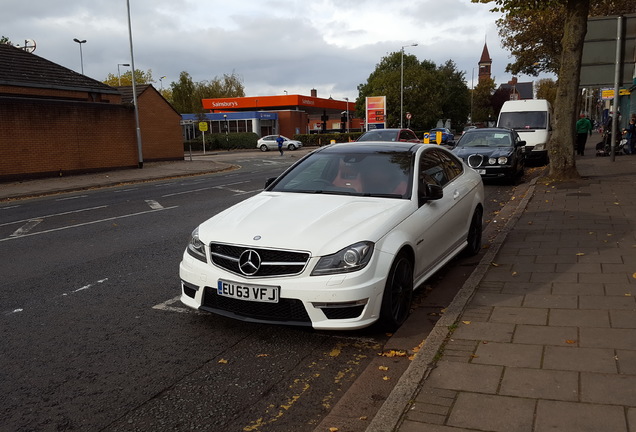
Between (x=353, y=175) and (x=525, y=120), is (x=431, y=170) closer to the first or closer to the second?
(x=353, y=175)

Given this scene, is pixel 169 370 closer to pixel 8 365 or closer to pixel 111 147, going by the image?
pixel 8 365

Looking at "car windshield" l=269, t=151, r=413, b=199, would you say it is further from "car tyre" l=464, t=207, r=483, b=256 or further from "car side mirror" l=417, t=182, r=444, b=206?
"car tyre" l=464, t=207, r=483, b=256

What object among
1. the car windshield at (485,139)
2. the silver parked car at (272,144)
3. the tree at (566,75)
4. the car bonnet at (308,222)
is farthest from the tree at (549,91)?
the car bonnet at (308,222)

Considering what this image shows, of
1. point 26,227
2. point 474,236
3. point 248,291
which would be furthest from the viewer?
point 26,227

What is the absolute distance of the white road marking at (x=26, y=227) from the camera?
30.7 feet

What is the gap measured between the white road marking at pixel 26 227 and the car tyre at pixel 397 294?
748cm

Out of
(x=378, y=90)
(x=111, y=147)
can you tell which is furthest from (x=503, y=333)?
(x=378, y=90)

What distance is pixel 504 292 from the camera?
4973 millimetres

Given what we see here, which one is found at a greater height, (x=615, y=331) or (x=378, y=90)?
(x=378, y=90)

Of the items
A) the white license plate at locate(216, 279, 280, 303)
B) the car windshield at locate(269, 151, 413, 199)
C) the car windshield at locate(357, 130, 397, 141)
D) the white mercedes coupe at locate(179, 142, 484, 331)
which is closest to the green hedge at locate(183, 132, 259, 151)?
the car windshield at locate(357, 130, 397, 141)

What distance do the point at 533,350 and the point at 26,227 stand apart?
373 inches

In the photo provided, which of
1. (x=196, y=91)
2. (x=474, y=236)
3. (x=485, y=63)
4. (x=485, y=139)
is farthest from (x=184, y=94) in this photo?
(x=485, y=63)

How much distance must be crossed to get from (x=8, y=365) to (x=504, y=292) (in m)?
4.15

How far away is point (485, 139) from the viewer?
15.7 m
